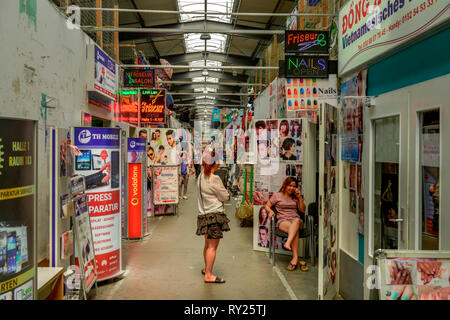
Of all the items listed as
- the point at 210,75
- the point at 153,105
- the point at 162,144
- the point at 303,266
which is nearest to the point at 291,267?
the point at 303,266

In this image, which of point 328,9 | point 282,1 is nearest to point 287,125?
point 328,9

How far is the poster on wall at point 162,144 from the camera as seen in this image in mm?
9719

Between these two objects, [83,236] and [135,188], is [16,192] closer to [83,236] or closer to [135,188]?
[83,236]

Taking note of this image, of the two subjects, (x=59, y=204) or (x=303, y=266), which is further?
(x=303, y=266)

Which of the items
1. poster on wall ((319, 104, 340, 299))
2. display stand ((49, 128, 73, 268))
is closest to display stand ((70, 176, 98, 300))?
display stand ((49, 128, 73, 268))

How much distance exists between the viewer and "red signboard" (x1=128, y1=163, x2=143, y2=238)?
7.42 meters

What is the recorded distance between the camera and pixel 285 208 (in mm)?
5832

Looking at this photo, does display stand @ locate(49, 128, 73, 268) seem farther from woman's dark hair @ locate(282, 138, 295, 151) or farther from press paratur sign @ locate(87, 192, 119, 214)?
woman's dark hair @ locate(282, 138, 295, 151)

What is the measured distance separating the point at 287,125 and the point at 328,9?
180 centimetres

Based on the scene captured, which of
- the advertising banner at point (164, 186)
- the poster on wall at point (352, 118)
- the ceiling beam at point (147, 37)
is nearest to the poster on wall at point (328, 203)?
the poster on wall at point (352, 118)

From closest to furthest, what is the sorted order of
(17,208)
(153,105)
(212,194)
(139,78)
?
(17,208) → (212,194) → (139,78) → (153,105)

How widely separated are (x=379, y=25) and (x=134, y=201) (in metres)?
5.37

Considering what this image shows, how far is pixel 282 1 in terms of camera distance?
1156 centimetres

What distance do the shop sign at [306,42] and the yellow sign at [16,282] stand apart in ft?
14.7
